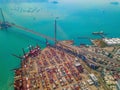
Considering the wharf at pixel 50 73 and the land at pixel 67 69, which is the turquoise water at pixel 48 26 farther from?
the land at pixel 67 69

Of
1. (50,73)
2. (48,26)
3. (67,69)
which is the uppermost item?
(48,26)

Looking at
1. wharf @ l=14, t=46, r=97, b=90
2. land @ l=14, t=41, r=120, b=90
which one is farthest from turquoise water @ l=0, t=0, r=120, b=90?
land @ l=14, t=41, r=120, b=90

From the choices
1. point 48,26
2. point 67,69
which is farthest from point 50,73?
point 48,26

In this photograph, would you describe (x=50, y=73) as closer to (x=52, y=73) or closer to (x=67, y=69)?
(x=52, y=73)

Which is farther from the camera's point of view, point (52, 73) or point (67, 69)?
point (67, 69)

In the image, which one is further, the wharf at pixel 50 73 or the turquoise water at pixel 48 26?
the turquoise water at pixel 48 26

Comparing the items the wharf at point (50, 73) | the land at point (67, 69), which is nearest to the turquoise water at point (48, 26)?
the wharf at point (50, 73)

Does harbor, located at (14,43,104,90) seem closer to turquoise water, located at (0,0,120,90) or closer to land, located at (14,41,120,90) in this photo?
land, located at (14,41,120,90)
